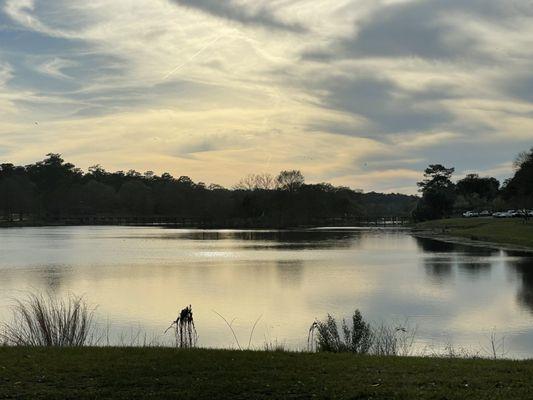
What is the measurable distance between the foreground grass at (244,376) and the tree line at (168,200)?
4711 inches

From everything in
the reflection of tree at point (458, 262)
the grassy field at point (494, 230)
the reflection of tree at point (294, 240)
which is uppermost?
the grassy field at point (494, 230)

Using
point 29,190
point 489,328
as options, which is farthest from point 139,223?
point 489,328

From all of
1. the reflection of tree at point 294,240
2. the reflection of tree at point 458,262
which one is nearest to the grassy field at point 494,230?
the reflection of tree at point 458,262

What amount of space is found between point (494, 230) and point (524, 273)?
41.2 meters

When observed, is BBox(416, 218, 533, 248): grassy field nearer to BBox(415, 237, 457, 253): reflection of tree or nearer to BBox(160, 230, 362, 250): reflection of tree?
BBox(415, 237, 457, 253): reflection of tree

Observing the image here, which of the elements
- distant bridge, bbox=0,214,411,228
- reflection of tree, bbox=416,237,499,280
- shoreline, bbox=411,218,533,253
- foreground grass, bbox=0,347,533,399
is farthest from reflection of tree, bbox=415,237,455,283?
distant bridge, bbox=0,214,411,228

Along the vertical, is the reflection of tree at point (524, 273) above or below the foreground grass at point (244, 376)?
below

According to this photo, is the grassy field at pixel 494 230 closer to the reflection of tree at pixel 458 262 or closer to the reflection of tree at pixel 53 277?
the reflection of tree at pixel 458 262

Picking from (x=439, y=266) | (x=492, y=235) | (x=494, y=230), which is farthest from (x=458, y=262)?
(x=494, y=230)

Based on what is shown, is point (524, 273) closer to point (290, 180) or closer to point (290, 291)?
point (290, 291)

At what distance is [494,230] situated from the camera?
7238 centimetres

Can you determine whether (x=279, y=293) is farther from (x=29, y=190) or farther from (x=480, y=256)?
(x=29, y=190)

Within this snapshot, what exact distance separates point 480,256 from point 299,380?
4140 centimetres

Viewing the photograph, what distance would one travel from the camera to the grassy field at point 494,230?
60.9m
